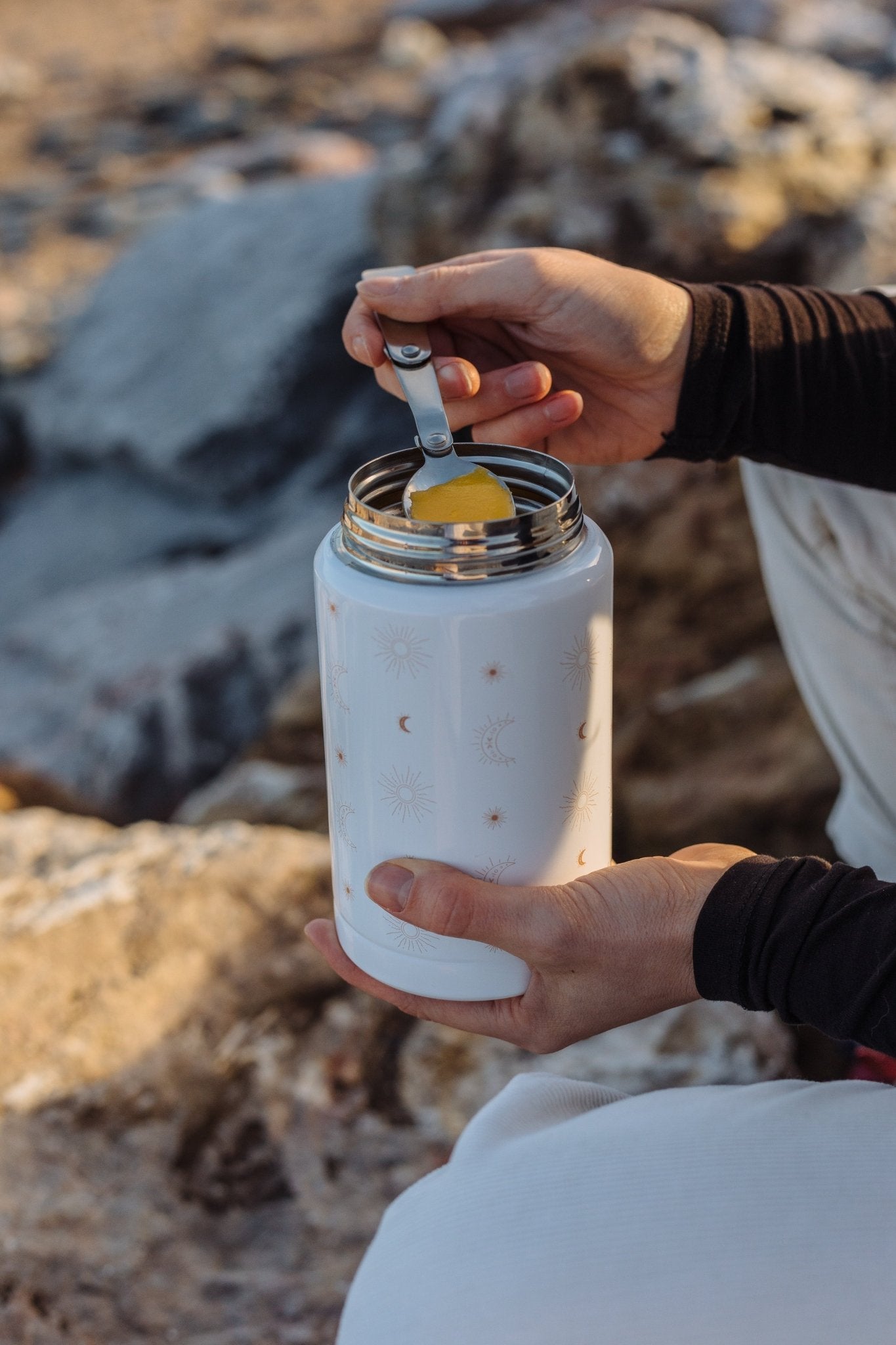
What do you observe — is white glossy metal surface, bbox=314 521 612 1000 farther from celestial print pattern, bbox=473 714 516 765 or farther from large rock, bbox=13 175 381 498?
large rock, bbox=13 175 381 498

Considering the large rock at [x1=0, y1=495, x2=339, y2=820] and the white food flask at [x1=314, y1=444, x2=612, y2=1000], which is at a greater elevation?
the white food flask at [x1=314, y1=444, x2=612, y2=1000]

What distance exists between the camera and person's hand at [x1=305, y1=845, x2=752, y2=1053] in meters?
1.05

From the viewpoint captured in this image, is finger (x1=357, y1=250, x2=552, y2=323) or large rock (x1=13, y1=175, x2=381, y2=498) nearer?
finger (x1=357, y1=250, x2=552, y2=323)

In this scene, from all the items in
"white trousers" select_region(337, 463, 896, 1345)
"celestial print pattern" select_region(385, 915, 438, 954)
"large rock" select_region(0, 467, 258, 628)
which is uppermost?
"celestial print pattern" select_region(385, 915, 438, 954)

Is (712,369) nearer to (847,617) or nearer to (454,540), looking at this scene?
(847,617)

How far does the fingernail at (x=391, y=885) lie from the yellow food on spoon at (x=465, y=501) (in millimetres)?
306

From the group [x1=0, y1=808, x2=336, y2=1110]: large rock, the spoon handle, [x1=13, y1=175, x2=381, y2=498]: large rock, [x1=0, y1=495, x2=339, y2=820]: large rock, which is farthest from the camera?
[x1=13, y1=175, x2=381, y2=498]: large rock

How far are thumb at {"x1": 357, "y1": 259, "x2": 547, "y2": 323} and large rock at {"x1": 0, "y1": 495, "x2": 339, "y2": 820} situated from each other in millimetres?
1609

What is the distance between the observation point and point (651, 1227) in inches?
38.0

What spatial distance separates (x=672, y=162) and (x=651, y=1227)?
2.38 m

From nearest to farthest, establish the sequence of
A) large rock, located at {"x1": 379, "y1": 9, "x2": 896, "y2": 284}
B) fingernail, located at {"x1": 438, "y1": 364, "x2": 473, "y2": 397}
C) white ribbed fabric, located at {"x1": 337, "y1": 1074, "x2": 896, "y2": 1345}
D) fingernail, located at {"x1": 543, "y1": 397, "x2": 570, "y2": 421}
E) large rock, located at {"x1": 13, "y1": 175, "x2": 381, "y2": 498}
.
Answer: white ribbed fabric, located at {"x1": 337, "y1": 1074, "x2": 896, "y2": 1345} < fingernail, located at {"x1": 438, "y1": 364, "x2": 473, "y2": 397} < fingernail, located at {"x1": 543, "y1": 397, "x2": 570, "y2": 421} < large rock, located at {"x1": 379, "y1": 9, "x2": 896, "y2": 284} < large rock, located at {"x1": 13, "y1": 175, "x2": 381, "y2": 498}

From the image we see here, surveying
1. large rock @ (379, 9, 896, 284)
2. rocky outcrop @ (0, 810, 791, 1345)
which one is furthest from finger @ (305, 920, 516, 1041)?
large rock @ (379, 9, 896, 284)

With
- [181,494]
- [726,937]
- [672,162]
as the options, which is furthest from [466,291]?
[181,494]

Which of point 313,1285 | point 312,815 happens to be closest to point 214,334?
point 312,815
